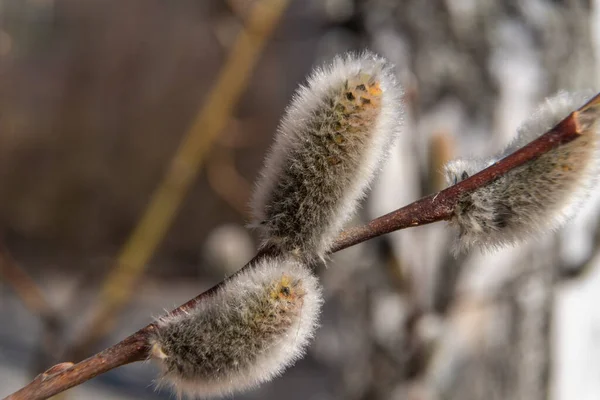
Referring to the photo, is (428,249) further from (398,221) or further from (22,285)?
(398,221)

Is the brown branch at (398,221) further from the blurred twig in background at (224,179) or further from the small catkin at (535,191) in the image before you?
the blurred twig in background at (224,179)

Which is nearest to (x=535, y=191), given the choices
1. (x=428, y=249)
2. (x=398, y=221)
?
(x=398, y=221)

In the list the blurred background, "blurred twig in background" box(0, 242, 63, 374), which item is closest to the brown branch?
the blurred background

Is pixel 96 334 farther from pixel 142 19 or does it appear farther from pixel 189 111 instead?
pixel 142 19

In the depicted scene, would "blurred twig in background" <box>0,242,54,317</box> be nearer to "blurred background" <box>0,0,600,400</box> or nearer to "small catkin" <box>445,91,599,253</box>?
"blurred background" <box>0,0,600,400</box>

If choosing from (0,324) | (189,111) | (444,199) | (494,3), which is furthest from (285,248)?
(189,111)

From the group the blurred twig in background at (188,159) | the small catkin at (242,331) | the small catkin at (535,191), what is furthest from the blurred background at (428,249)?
the small catkin at (535,191)
